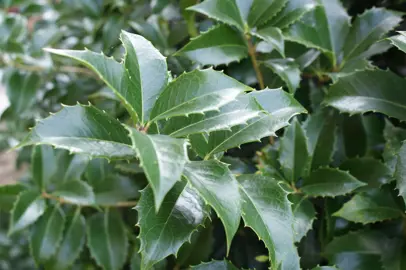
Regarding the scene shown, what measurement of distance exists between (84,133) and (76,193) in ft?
1.30

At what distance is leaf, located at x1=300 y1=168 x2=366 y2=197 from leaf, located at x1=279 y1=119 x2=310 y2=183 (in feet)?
0.06

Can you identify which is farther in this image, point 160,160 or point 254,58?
point 254,58

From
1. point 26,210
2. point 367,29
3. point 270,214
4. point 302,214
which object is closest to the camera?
point 270,214

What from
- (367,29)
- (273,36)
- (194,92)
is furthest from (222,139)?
(367,29)

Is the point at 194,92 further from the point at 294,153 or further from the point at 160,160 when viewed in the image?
the point at 294,153

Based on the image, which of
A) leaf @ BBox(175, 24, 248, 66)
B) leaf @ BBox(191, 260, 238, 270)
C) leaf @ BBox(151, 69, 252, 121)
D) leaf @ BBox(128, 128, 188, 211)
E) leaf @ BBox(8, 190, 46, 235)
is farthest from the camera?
leaf @ BBox(8, 190, 46, 235)

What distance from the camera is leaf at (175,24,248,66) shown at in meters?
0.71

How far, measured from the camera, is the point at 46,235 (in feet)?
2.91

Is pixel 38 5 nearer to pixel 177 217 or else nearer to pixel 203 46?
pixel 203 46

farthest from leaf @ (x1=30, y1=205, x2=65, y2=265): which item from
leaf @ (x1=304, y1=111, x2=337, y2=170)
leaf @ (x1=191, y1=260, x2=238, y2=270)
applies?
leaf @ (x1=304, y1=111, x2=337, y2=170)

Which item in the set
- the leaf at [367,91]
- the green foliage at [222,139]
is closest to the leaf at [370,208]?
the green foliage at [222,139]

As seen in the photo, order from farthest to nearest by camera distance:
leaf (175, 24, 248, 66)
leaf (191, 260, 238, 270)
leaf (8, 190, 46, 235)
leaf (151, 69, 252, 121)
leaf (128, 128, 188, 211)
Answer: leaf (8, 190, 46, 235), leaf (175, 24, 248, 66), leaf (191, 260, 238, 270), leaf (151, 69, 252, 121), leaf (128, 128, 188, 211)

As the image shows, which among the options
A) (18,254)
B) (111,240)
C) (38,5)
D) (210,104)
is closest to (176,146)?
(210,104)

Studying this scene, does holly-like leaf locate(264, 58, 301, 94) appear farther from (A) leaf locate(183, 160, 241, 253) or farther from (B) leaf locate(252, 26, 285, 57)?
(A) leaf locate(183, 160, 241, 253)
